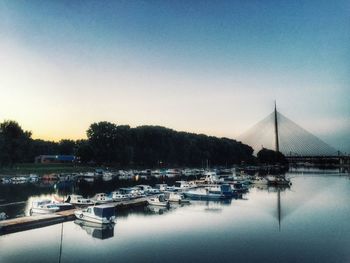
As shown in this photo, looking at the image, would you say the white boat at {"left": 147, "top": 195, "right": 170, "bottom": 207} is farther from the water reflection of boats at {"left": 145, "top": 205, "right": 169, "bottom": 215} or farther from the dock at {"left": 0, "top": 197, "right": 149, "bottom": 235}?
the dock at {"left": 0, "top": 197, "right": 149, "bottom": 235}

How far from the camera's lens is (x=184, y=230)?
41500 mm

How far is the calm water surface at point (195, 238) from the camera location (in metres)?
31.1

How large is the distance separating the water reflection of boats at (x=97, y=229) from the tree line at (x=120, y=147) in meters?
78.7

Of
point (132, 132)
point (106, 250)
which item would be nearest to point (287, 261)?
point (106, 250)

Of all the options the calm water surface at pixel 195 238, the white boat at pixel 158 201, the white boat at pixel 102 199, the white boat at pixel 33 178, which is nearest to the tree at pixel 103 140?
the white boat at pixel 33 178

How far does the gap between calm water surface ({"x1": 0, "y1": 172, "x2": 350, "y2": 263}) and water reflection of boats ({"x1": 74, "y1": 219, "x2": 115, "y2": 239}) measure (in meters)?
0.11

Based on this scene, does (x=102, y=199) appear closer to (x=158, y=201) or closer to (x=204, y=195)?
(x=158, y=201)

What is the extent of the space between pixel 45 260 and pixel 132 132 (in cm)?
13197

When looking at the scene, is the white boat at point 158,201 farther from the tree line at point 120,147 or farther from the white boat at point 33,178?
the tree line at point 120,147

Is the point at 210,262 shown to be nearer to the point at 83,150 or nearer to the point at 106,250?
the point at 106,250

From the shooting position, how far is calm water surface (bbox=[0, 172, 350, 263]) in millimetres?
31125

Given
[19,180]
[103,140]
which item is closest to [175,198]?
[19,180]

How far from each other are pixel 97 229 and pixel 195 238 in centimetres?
1122

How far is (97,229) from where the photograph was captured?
39.8 m
